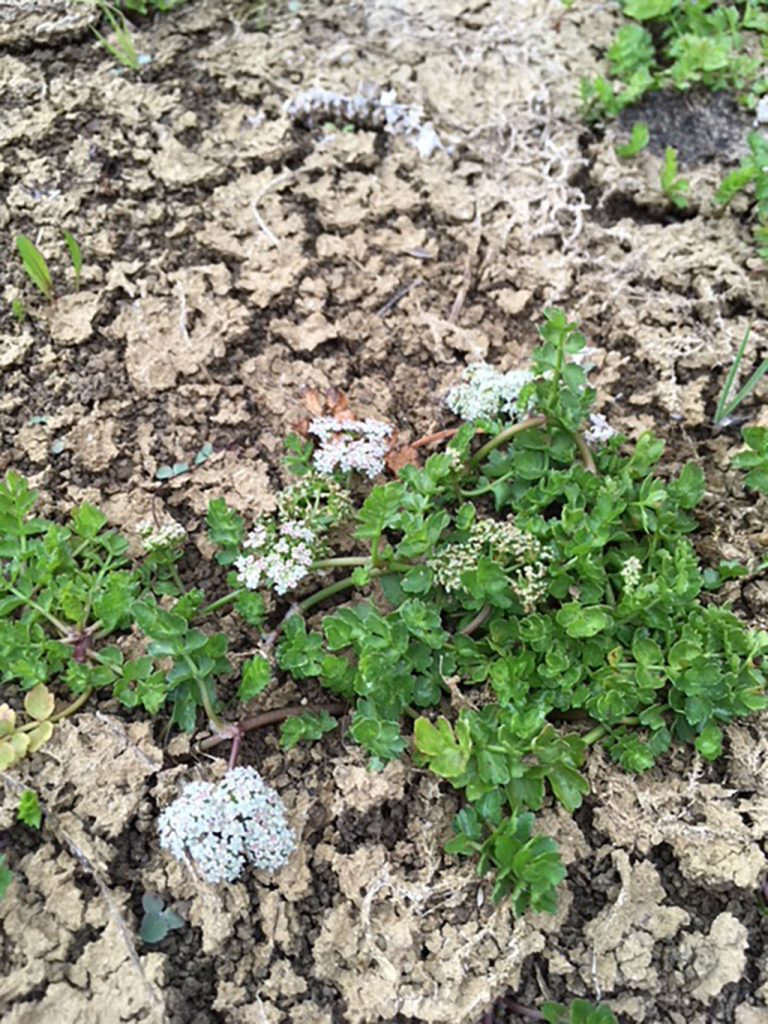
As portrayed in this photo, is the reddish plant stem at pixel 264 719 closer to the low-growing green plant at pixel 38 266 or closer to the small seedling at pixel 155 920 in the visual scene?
the small seedling at pixel 155 920

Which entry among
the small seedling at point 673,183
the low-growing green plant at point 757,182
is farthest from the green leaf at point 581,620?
the small seedling at point 673,183

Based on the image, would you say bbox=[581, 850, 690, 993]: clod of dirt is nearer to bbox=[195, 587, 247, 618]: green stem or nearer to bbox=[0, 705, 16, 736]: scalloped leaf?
bbox=[195, 587, 247, 618]: green stem

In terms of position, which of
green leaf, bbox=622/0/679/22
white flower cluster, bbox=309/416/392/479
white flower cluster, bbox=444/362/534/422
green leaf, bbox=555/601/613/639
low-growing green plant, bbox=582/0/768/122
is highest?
green leaf, bbox=622/0/679/22

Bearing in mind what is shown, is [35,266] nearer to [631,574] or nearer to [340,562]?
[340,562]

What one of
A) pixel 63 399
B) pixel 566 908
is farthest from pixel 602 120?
pixel 566 908

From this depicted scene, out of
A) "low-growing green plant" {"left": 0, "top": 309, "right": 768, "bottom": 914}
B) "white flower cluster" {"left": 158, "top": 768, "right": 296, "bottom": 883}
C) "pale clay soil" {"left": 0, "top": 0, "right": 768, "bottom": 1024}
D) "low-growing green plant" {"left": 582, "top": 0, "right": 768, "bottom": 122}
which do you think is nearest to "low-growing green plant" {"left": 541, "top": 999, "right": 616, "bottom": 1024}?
"pale clay soil" {"left": 0, "top": 0, "right": 768, "bottom": 1024}

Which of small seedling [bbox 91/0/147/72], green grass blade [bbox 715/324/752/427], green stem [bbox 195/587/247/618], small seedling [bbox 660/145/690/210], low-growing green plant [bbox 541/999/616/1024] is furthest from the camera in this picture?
small seedling [bbox 91/0/147/72]

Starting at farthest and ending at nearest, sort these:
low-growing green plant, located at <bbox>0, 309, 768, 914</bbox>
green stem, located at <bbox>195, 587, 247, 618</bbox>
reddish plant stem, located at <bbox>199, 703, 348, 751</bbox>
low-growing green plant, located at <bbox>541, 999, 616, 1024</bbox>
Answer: green stem, located at <bbox>195, 587, 247, 618</bbox>, reddish plant stem, located at <bbox>199, 703, 348, 751</bbox>, low-growing green plant, located at <bbox>0, 309, 768, 914</bbox>, low-growing green plant, located at <bbox>541, 999, 616, 1024</bbox>
